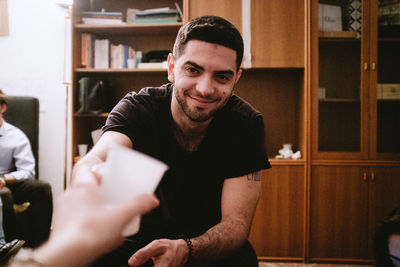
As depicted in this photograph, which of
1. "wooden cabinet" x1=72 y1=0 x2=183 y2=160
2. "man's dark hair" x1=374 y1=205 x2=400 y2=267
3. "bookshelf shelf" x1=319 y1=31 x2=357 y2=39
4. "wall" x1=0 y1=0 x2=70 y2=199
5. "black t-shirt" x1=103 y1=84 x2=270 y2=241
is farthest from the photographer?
"wall" x1=0 y1=0 x2=70 y2=199

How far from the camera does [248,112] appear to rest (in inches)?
54.6

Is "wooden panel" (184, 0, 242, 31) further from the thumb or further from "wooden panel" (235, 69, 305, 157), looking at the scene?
the thumb

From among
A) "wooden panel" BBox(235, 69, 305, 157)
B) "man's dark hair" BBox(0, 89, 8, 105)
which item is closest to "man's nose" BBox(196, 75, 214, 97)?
"wooden panel" BBox(235, 69, 305, 157)

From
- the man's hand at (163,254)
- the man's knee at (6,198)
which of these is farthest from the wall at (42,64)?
the man's hand at (163,254)

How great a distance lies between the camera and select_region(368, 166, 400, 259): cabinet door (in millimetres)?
2410

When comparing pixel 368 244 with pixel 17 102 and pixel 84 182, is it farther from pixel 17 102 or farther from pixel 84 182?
pixel 17 102

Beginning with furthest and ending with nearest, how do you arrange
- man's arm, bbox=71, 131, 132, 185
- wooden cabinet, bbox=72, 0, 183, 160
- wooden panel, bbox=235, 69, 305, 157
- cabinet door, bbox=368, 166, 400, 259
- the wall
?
the wall
wooden panel, bbox=235, 69, 305, 157
wooden cabinet, bbox=72, 0, 183, 160
cabinet door, bbox=368, 166, 400, 259
man's arm, bbox=71, 131, 132, 185

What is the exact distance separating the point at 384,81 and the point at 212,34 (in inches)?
72.7

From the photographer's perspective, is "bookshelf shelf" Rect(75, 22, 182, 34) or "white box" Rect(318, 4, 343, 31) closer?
"white box" Rect(318, 4, 343, 31)

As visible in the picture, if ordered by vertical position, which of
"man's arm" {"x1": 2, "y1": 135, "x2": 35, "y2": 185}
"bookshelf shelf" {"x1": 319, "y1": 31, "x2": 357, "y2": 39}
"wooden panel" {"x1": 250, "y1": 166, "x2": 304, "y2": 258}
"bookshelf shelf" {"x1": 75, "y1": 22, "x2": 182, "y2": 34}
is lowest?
"wooden panel" {"x1": 250, "y1": 166, "x2": 304, "y2": 258}

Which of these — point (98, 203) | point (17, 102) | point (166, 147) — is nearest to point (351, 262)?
point (166, 147)

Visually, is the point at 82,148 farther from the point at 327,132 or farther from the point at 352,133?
the point at 352,133

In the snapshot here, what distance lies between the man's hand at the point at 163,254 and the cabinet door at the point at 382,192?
193cm

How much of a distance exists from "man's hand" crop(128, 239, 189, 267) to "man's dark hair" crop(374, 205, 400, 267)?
0.96 meters
